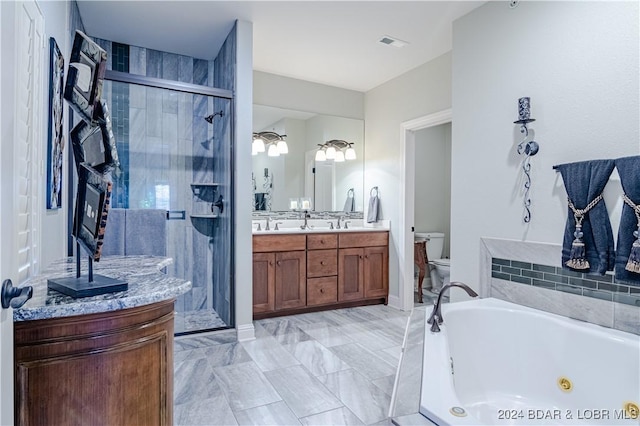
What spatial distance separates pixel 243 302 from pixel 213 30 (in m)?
2.35

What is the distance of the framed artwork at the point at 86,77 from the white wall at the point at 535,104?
2.32 m

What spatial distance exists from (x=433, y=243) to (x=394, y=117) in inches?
71.9

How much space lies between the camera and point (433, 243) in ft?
16.2

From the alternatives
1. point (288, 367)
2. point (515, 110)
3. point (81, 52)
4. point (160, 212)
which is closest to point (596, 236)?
point (515, 110)

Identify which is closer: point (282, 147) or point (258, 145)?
point (258, 145)

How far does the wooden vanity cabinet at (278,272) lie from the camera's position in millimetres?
3477

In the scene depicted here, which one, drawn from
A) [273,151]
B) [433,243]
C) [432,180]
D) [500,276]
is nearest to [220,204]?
[273,151]

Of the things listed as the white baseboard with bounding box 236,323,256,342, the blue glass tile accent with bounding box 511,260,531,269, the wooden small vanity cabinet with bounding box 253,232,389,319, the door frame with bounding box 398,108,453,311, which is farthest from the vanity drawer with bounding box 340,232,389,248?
the blue glass tile accent with bounding box 511,260,531,269

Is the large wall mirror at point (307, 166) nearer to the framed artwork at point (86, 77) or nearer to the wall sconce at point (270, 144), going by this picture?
the wall sconce at point (270, 144)

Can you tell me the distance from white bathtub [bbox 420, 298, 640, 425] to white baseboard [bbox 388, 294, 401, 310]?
1.86 meters

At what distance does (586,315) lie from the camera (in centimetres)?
201

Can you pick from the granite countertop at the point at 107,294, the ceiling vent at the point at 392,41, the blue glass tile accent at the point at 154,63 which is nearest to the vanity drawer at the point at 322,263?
the ceiling vent at the point at 392,41

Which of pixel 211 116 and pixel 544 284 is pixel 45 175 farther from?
pixel 544 284

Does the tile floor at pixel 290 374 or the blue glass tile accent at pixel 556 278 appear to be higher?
the blue glass tile accent at pixel 556 278
